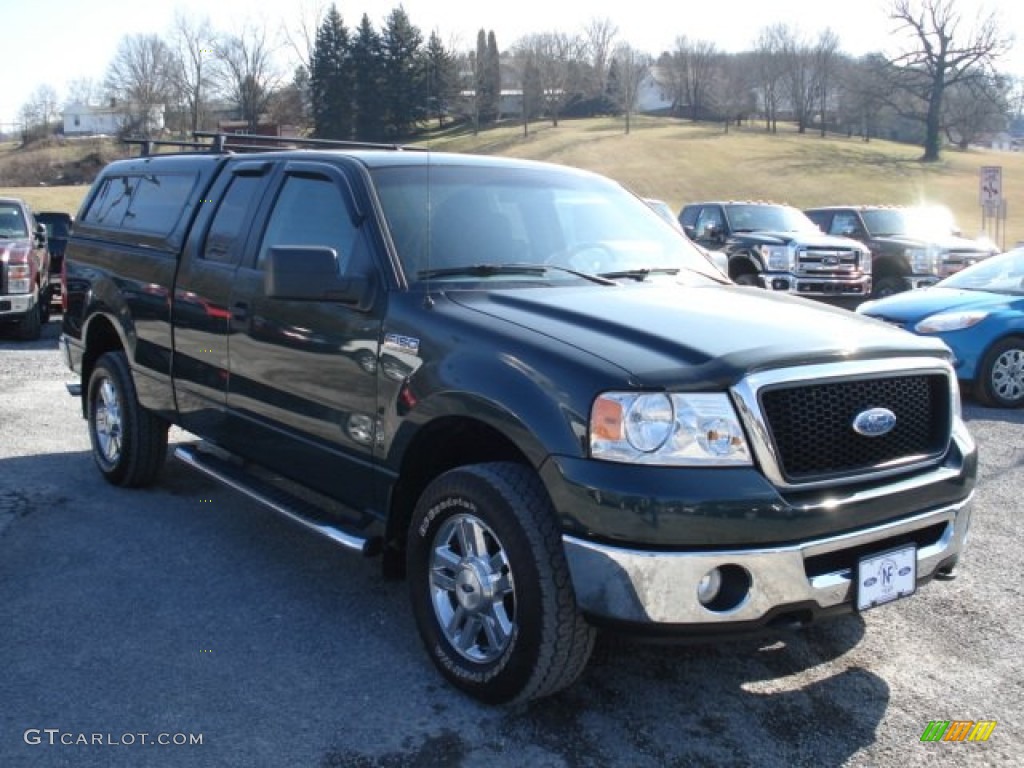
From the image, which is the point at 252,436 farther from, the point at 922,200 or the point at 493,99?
the point at 493,99

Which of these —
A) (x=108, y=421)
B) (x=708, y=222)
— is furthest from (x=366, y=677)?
(x=708, y=222)

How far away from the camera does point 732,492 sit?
2941 mm

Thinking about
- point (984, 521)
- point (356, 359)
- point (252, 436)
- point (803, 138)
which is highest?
point (803, 138)

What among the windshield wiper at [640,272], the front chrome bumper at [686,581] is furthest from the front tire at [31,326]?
the front chrome bumper at [686,581]

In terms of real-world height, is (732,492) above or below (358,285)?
below

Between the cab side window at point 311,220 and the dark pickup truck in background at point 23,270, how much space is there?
30.5 ft

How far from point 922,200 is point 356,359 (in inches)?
2402

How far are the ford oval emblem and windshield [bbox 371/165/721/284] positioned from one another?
1345mm

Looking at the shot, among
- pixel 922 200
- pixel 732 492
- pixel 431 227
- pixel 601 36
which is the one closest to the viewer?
pixel 732 492

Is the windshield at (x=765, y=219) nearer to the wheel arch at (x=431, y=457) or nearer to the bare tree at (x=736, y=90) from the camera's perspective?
the wheel arch at (x=431, y=457)

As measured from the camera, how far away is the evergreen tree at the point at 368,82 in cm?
4050

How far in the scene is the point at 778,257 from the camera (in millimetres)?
15461

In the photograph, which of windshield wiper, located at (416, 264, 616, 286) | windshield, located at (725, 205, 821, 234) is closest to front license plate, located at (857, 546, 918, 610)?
windshield wiper, located at (416, 264, 616, 286)

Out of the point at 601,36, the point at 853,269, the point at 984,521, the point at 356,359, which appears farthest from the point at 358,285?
the point at 601,36
